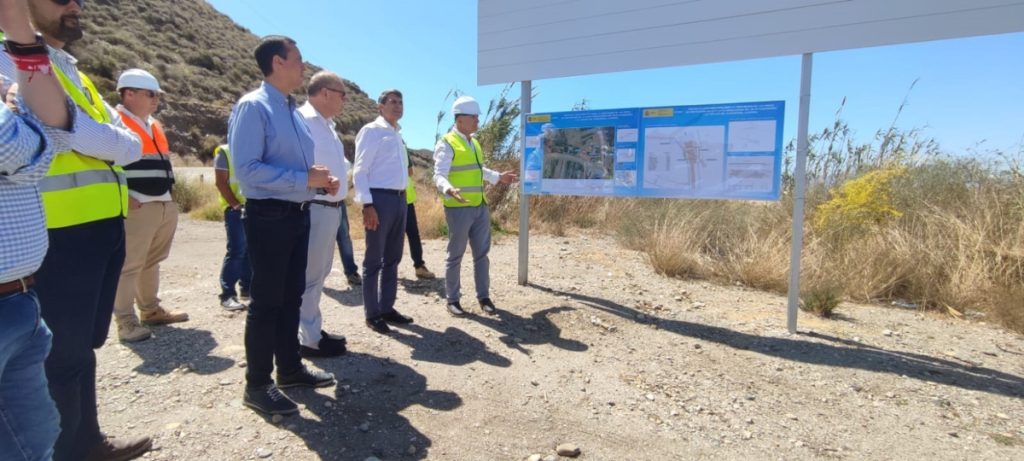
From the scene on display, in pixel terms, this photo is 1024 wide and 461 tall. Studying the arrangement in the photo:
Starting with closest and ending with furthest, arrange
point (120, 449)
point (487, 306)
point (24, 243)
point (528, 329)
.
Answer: point (24, 243) → point (120, 449) → point (528, 329) → point (487, 306)

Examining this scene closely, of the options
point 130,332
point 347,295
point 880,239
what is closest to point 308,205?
point 130,332

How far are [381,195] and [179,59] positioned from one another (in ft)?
92.1

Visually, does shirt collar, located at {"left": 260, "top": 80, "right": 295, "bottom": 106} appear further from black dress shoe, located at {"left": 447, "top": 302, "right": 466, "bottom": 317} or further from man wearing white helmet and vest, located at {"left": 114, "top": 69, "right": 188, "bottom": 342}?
black dress shoe, located at {"left": 447, "top": 302, "right": 466, "bottom": 317}

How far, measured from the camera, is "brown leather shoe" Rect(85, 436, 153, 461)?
220 cm

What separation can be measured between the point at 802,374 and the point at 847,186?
398 cm

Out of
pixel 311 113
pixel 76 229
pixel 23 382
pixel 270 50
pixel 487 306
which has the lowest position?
pixel 487 306

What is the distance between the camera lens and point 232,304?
4527mm

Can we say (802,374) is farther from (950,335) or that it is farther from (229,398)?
(229,398)

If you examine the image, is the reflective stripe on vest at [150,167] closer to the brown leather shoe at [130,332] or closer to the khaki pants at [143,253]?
the khaki pants at [143,253]

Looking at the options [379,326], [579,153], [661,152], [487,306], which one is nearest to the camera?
[379,326]

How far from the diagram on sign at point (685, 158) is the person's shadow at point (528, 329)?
1434 millimetres

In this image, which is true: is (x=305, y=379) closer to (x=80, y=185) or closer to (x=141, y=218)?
(x=80, y=185)

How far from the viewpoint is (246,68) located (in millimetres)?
29031

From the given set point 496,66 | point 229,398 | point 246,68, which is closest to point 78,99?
point 229,398
